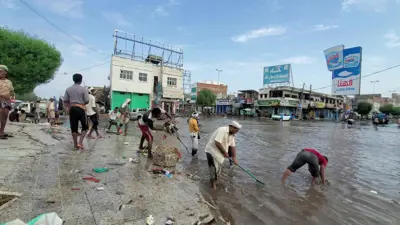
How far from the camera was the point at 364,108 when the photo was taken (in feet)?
241

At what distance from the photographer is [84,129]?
668 centimetres

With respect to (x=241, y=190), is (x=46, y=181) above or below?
above

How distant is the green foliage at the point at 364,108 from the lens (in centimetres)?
7294

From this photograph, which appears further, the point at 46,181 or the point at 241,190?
the point at 241,190

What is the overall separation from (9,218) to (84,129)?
13.8 feet

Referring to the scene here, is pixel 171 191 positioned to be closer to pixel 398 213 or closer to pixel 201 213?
pixel 201 213

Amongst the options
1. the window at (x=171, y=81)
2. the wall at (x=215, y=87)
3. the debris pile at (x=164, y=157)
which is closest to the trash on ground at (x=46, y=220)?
the debris pile at (x=164, y=157)

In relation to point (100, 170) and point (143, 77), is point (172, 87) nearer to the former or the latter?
point (143, 77)

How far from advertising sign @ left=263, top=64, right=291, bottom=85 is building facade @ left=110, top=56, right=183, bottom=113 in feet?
59.2

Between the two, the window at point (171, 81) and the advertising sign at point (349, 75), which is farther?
the window at point (171, 81)

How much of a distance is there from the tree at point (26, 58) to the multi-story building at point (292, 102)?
41.9 meters

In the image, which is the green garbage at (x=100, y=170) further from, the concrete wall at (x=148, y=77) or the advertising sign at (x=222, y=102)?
the advertising sign at (x=222, y=102)

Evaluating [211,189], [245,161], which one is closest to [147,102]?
[245,161]

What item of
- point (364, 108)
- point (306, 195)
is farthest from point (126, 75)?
point (364, 108)
